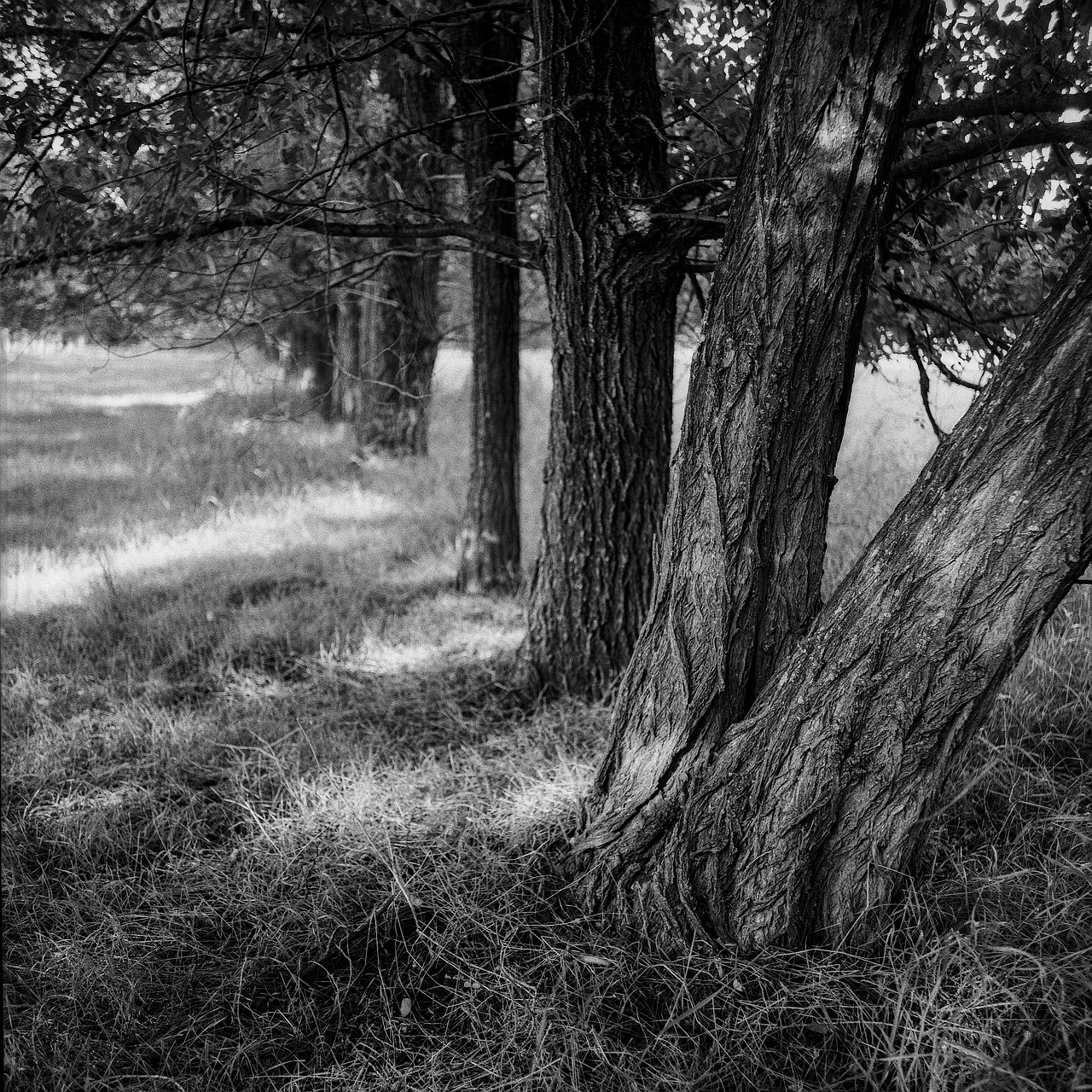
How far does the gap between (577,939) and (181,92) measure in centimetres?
296

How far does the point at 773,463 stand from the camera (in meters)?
2.43

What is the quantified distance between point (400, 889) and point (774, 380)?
188cm

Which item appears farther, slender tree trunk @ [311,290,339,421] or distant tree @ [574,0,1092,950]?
slender tree trunk @ [311,290,339,421]

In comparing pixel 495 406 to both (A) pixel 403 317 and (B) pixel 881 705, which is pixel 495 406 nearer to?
(A) pixel 403 317

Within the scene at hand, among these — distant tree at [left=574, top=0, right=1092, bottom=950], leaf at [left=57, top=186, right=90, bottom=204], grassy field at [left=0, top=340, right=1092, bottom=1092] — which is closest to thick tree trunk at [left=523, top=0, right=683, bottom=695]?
grassy field at [left=0, top=340, right=1092, bottom=1092]

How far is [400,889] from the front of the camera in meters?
2.68

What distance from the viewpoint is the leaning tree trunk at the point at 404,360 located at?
7.82m

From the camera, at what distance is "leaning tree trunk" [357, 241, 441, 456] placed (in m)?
7.82

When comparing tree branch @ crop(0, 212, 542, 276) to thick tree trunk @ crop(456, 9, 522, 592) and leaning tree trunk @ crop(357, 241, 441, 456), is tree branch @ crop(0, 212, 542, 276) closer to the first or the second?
thick tree trunk @ crop(456, 9, 522, 592)

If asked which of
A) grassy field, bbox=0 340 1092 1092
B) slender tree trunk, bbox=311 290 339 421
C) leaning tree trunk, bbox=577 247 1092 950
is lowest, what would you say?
grassy field, bbox=0 340 1092 1092

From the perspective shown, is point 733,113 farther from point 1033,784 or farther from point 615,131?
point 1033,784

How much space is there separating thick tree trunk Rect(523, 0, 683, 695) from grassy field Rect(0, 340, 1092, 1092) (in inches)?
16.7

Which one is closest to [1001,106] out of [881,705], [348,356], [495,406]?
[881,705]

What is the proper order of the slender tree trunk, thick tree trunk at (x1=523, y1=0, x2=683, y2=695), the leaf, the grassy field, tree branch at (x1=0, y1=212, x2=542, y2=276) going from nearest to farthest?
the grassy field
the leaf
thick tree trunk at (x1=523, y1=0, x2=683, y2=695)
tree branch at (x1=0, y1=212, x2=542, y2=276)
the slender tree trunk
